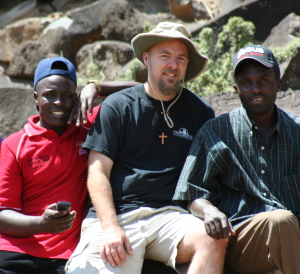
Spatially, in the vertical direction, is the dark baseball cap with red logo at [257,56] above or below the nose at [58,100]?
above

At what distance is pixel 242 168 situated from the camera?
3750 mm

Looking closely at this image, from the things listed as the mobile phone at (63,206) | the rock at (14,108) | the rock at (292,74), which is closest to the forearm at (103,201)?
the mobile phone at (63,206)

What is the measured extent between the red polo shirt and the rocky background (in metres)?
2.20

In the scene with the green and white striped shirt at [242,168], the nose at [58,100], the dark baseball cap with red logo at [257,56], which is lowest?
the green and white striped shirt at [242,168]

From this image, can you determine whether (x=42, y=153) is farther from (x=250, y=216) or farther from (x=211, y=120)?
(x=250, y=216)

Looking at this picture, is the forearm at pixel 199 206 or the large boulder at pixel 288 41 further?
the large boulder at pixel 288 41

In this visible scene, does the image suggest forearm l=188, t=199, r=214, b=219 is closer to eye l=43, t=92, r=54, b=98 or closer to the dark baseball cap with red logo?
the dark baseball cap with red logo

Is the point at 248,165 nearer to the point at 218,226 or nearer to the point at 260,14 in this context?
the point at 218,226

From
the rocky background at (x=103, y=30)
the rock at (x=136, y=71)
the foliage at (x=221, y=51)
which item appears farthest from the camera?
the rock at (x=136, y=71)

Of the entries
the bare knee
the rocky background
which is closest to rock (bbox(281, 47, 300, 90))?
the rocky background

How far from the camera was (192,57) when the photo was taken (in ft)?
14.6

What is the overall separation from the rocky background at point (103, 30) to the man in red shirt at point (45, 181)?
2096 millimetres

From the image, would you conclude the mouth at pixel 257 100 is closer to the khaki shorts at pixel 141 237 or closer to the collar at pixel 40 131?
the khaki shorts at pixel 141 237

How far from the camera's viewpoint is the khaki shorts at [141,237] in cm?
361
